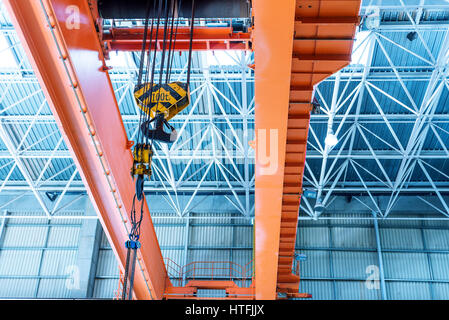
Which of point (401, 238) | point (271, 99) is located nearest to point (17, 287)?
point (401, 238)

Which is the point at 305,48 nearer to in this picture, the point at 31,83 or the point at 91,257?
the point at 31,83

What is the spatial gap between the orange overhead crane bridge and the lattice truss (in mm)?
7248

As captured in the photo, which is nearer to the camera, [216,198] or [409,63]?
[409,63]

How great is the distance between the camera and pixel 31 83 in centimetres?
1869

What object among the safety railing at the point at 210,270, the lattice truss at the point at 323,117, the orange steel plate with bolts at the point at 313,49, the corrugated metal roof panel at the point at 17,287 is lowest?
→ the corrugated metal roof panel at the point at 17,287

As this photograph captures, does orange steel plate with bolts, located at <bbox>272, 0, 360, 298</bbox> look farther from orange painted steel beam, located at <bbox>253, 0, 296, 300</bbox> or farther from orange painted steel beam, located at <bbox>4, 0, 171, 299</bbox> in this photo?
orange painted steel beam, located at <bbox>4, 0, 171, 299</bbox>

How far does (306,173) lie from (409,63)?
24.2ft

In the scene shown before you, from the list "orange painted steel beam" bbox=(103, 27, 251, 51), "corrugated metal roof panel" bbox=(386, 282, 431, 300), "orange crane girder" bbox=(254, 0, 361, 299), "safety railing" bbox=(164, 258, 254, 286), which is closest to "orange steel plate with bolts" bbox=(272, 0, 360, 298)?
"orange crane girder" bbox=(254, 0, 361, 299)

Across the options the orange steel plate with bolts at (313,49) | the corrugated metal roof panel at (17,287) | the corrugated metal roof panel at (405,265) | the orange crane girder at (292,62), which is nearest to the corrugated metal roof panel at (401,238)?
the corrugated metal roof panel at (405,265)

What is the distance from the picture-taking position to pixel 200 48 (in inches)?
370

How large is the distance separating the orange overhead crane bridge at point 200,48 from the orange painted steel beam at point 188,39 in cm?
2

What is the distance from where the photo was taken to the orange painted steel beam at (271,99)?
641cm

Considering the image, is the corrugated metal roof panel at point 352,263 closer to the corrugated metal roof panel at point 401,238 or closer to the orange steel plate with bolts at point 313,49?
the corrugated metal roof panel at point 401,238
